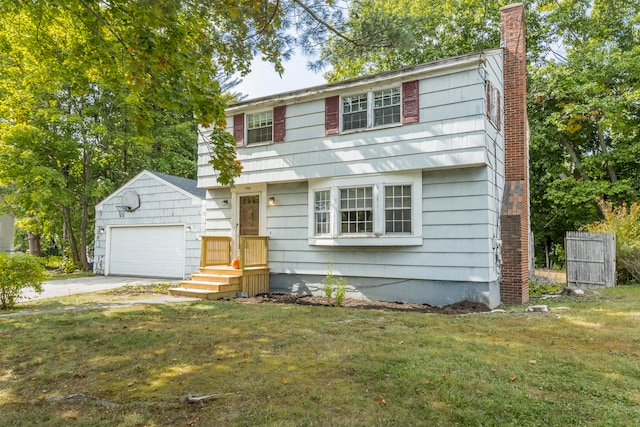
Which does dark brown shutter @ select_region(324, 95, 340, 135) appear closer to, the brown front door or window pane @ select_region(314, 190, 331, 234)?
window pane @ select_region(314, 190, 331, 234)

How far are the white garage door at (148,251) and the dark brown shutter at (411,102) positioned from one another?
26.8ft

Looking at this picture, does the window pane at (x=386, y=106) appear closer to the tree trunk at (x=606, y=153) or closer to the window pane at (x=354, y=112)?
the window pane at (x=354, y=112)

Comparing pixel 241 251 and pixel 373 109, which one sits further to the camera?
pixel 241 251

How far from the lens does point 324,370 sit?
12.8ft

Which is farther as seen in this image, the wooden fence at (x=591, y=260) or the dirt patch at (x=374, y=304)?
the wooden fence at (x=591, y=260)

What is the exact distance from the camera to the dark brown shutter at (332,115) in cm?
932

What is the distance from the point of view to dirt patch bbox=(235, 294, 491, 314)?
765 cm

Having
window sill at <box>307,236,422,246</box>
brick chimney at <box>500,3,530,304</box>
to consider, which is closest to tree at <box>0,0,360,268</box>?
window sill at <box>307,236,422,246</box>

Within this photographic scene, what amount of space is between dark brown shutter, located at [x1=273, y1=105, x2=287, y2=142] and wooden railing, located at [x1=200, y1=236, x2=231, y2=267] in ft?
9.91

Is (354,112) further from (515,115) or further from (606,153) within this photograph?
(606,153)

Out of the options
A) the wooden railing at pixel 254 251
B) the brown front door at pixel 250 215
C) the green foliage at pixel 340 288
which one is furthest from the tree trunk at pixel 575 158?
the wooden railing at pixel 254 251

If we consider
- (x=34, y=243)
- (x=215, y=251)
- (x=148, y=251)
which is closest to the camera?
(x=215, y=251)

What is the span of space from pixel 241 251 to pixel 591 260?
9275 millimetres

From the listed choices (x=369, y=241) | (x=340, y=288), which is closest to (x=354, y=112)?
(x=369, y=241)
